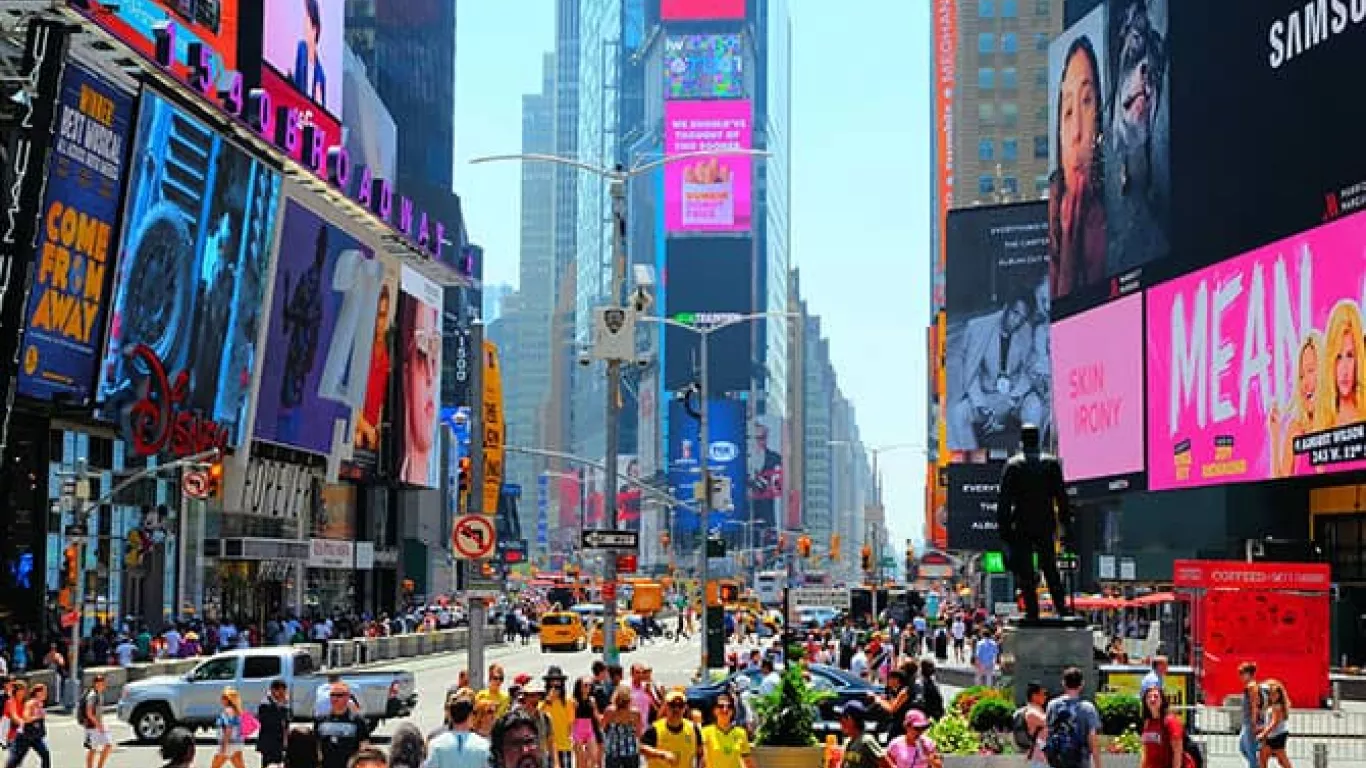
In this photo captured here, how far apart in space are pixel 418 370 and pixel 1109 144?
38.2 metres

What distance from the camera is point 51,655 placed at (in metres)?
49.3

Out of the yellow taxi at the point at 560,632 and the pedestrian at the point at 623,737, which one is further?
the yellow taxi at the point at 560,632

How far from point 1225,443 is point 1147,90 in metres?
14.8

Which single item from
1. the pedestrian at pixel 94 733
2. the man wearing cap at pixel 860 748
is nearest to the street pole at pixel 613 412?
the pedestrian at pixel 94 733

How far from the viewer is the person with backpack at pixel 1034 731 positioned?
18641 millimetres

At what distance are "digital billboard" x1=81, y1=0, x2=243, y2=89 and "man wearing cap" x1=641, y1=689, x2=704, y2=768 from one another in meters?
38.4

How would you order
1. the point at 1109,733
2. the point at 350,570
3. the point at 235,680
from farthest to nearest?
the point at 350,570 < the point at 235,680 < the point at 1109,733

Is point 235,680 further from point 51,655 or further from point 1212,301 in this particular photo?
point 1212,301

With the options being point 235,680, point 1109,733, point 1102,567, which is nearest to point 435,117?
point 1102,567

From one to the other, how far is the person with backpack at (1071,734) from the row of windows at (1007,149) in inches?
5546

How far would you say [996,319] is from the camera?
11288 cm

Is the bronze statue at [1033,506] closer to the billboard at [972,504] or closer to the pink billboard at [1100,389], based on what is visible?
the pink billboard at [1100,389]

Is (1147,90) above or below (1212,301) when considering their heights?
above

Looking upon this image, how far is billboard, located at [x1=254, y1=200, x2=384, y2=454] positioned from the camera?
3002 inches
